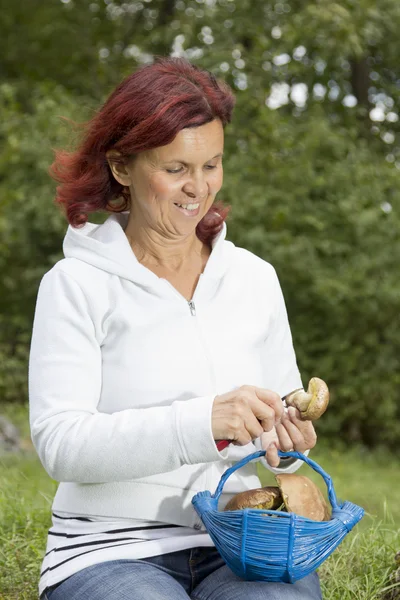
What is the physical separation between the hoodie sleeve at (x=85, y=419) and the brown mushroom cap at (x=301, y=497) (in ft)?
0.67

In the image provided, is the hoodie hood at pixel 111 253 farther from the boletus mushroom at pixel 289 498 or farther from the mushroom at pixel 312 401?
the boletus mushroom at pixel 289 498

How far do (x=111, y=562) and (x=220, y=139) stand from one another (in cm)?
107

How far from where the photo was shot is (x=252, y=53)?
352 inches

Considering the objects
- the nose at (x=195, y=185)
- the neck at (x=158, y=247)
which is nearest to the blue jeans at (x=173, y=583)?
the neck at (x=158, y=247)

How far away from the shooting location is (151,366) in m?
2.17

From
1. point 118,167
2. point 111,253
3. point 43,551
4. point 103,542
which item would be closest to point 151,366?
point 111,253

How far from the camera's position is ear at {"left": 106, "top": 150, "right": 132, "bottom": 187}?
2.34m

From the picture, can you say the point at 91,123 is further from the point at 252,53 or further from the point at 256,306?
the point at 252,53

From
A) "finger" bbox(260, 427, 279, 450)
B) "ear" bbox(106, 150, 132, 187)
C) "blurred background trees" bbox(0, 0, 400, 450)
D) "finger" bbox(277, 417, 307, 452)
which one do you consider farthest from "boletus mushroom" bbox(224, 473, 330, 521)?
"blurred background trees" bbox(0, 0, 400, 450)

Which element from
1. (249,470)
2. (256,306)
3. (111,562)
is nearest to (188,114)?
(256,306)

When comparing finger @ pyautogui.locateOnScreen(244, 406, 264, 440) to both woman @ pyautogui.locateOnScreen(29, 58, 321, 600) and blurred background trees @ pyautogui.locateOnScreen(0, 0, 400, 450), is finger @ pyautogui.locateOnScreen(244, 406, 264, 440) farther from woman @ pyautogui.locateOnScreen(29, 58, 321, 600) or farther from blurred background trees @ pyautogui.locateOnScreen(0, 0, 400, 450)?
blurred background trees @ pyautogui.locateOnScreen(0, 0, 400, 450)

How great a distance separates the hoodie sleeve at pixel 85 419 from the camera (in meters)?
1.94

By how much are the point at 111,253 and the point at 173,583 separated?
809 millimetres

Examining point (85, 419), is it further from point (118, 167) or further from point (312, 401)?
point (118, 167)
